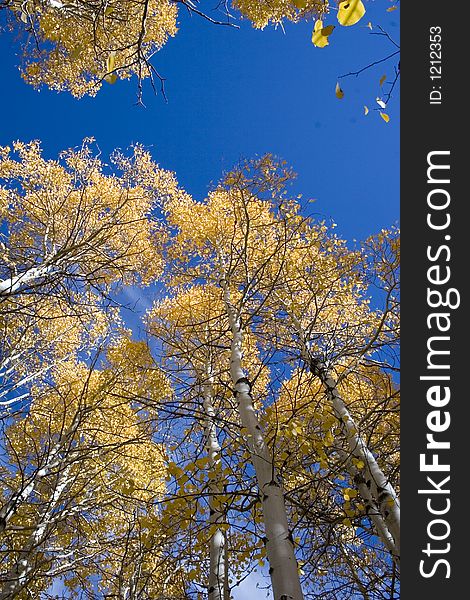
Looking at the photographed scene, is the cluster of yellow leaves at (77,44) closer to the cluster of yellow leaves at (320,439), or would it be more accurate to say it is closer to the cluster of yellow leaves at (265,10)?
the cluster of yellow leaves at (265,10)

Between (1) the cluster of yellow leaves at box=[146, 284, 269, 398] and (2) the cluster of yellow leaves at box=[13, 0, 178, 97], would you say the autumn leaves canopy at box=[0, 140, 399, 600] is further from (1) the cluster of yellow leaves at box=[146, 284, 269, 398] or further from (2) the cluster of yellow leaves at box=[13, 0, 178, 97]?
(2) the cluster of yellow leaves at box=[13, 0, 178, 97]

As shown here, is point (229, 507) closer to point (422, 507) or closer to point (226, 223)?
point (422, 507)

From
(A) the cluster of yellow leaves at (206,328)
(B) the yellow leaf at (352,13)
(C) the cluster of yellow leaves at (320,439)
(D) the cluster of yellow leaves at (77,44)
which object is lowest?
(C) the cluster of yellow leaves at (320,439)

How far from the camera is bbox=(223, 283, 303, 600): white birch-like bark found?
2141 mm

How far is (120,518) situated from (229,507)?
6511 millimetres

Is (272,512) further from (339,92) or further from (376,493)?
(339,92)

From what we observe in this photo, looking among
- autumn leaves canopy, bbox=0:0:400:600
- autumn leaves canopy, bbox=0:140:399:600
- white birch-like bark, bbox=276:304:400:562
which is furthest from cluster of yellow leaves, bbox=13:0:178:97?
white birch-like bark, bbox=276:304:400:562

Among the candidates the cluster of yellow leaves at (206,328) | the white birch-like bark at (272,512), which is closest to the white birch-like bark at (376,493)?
the white birch-like bark at (272,512)

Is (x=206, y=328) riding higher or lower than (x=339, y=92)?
higher

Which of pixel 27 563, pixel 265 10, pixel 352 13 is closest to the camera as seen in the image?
pixel 352 13

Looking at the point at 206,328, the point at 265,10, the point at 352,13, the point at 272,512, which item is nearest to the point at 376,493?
the point at 272,512

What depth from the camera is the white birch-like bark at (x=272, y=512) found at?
214cm

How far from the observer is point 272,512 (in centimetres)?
247

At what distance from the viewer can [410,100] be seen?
90.7 inches
